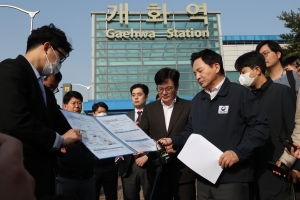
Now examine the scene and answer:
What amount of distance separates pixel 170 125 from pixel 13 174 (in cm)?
333

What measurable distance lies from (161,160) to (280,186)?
116 centimetres

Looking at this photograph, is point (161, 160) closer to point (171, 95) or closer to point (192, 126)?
point (192, 126)

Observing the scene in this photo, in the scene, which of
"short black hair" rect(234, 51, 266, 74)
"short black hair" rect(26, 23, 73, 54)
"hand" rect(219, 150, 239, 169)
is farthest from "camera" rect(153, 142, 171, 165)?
"short black hair" rect(26, 23, 73, 54)

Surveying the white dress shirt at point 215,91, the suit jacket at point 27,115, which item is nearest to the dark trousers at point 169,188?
the white dress shirt at point 215,91

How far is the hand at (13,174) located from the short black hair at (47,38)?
7.72ft

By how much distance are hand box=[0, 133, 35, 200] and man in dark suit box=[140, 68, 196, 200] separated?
3176 mm

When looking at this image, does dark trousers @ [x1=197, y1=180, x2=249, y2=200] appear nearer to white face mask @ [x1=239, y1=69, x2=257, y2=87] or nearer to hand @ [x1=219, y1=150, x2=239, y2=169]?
hand @ [x1=219, y1=150, x2=239, y2=169]

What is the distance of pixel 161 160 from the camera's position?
3.29 meters

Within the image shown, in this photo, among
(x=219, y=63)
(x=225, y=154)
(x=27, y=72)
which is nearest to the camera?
(x=27, y=72)

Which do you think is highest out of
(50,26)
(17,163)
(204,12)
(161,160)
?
(204,12)

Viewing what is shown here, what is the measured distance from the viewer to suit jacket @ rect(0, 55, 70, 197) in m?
2.27

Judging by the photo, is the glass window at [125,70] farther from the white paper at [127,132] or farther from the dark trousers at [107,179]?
the white paper at [127,132]

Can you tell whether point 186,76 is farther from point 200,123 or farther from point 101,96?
point 200,123

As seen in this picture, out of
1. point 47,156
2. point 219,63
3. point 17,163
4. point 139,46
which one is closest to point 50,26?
point 47,156
